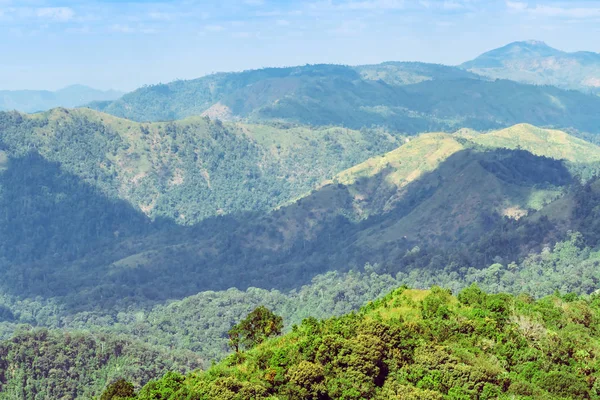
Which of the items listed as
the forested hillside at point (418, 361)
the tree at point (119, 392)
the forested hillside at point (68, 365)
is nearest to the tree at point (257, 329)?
the forested hillside at point (418, 361)

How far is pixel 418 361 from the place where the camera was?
224 feet

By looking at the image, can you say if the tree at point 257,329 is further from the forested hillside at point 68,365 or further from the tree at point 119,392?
the forested hillside at point 68,365

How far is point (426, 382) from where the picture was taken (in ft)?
216

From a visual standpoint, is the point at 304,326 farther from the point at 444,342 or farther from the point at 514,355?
the point at 514,355

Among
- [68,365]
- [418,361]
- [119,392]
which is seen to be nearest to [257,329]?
[119,392]

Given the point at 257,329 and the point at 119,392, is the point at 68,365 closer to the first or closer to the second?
the point at 257,329

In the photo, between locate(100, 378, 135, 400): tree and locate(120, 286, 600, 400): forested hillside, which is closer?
locate(120, 286, 600, 400): forested hillside

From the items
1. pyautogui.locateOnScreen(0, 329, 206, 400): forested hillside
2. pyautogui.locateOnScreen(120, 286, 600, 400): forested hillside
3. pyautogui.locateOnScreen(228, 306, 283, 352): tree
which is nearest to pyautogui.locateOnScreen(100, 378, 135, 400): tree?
pyautogui.locateOnScreen(120, 286, 600, 400): forested hillside

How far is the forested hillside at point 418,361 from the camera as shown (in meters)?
64.5

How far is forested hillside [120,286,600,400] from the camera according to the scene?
64.5 metres

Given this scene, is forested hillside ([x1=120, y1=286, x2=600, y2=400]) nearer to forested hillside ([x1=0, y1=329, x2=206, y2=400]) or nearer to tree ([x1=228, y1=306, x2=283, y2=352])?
tree ([x1=228, y1=306, x2=283, y2=352])

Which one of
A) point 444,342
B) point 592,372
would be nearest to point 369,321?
point 444,342

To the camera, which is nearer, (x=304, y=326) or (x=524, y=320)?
(x=524, y=320)

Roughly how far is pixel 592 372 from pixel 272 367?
96.2ft
